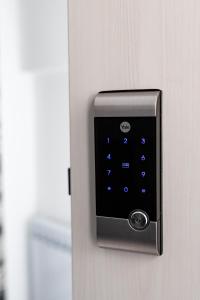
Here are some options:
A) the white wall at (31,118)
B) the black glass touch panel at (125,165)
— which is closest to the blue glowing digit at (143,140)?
the black glass touch panel at (125,165)

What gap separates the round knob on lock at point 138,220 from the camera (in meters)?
0.33

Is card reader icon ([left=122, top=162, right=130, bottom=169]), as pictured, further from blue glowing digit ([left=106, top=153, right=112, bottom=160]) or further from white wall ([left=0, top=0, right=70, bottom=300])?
white wall ([left=0, top=0, right=70, bottom=300])

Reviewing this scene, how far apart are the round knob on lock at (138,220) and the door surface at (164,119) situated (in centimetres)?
2

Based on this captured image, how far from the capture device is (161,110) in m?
0.32

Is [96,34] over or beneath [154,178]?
over

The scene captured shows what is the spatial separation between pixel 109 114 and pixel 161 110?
0.04 meters

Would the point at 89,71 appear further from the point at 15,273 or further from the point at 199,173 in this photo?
the point at 15,273

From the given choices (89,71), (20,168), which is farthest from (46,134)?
(89,71)

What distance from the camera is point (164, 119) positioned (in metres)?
0.32

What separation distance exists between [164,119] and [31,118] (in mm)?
1219

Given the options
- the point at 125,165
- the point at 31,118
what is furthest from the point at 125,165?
the point at 31,118

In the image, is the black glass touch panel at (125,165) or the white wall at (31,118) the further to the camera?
the white wall at (31,118)

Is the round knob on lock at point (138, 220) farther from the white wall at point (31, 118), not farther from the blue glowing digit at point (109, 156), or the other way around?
the white wall at point (31, 118)

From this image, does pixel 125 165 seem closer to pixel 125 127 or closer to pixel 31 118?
pixel 125 127
